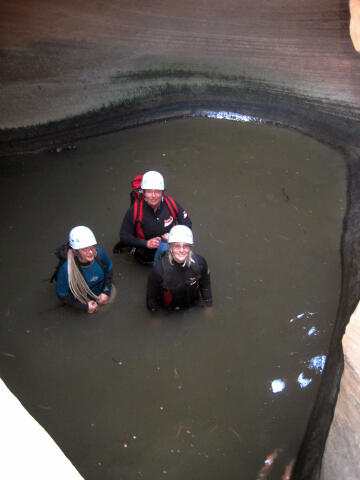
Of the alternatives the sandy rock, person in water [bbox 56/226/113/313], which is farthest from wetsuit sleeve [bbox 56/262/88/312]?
the sandy rock

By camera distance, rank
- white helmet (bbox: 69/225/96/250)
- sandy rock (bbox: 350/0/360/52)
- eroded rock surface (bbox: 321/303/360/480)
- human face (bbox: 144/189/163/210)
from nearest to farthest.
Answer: eroded rock surface (bbox: 321/303/360/480), white helmet (bbox: 69/225/96/250), human face (bbox: 144/189/163/210), sandy rock (bbox: 350/0/360/52)

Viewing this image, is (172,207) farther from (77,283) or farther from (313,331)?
(313,331)

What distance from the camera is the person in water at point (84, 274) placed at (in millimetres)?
4117

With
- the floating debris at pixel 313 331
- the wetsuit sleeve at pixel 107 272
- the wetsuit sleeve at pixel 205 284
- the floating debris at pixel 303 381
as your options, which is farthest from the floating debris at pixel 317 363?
the wetsuit sleeve at pixel 107 272

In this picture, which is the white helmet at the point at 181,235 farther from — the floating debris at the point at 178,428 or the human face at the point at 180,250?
the floating debris at the point at 178,428

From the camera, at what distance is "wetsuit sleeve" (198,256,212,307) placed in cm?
435

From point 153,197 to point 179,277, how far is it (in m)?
0.84

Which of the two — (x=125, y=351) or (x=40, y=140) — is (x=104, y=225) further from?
(x=40, y=140)

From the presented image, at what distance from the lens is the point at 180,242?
401 cm

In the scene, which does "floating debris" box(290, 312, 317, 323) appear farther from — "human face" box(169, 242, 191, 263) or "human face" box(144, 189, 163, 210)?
"human face" box(144, 189, 163, 210)

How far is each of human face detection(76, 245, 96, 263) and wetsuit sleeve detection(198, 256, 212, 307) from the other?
921mm

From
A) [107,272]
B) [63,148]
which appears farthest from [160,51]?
[107,272]

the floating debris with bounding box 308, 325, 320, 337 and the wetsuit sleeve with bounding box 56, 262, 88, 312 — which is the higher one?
the wetsuit sleeve with bounding box 56, 262, 88, 312

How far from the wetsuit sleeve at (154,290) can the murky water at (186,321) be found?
0.33m
